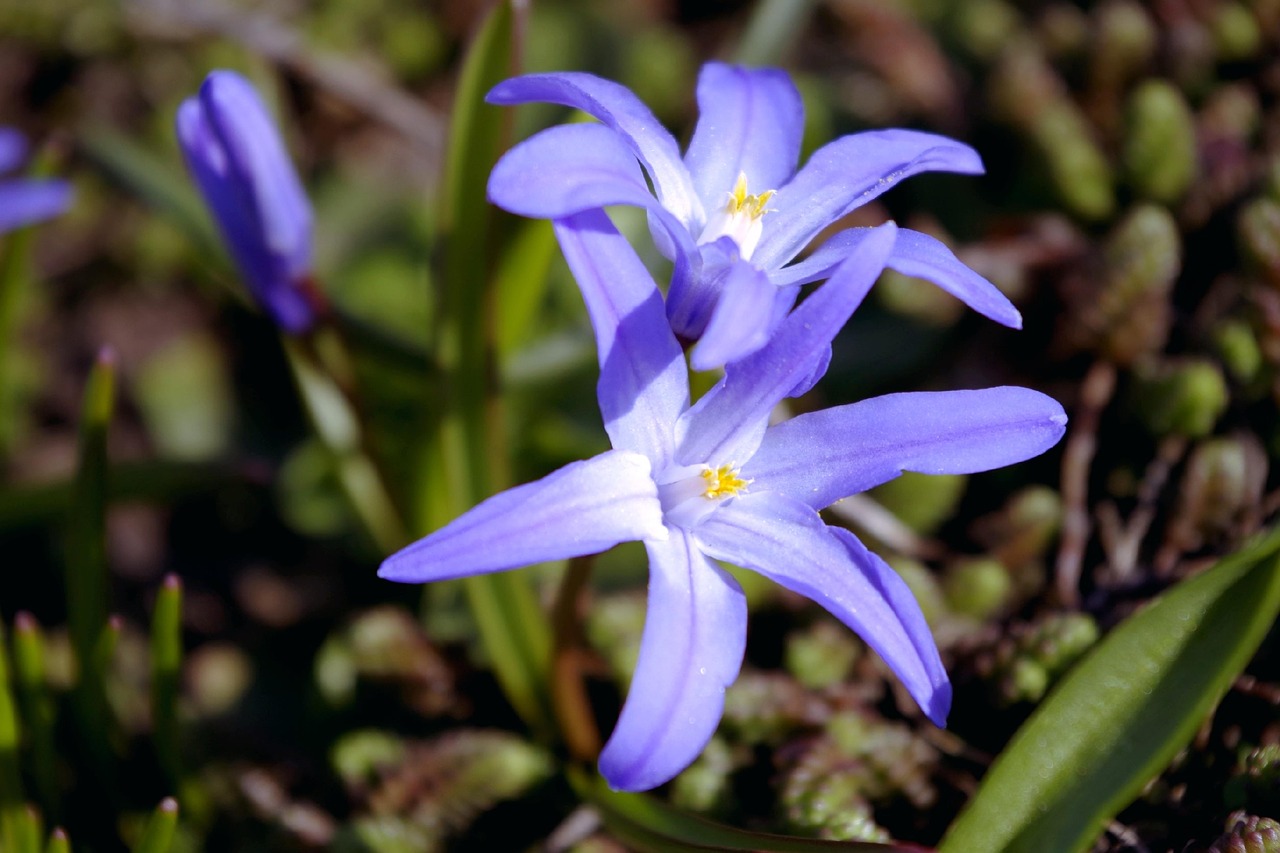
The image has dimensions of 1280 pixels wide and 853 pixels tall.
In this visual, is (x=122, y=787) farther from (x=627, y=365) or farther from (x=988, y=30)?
(x=988, y=30)

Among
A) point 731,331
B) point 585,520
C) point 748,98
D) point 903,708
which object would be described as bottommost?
point 903,708

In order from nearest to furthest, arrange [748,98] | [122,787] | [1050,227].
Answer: [748,98] < [122,787] < [1050,227]

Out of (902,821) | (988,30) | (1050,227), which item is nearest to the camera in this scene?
(902,821)

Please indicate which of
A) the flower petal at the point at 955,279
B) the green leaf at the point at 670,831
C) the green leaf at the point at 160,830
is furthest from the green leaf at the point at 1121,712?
the green leaf at the point at 160,830

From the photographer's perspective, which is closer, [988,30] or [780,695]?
[780,695]

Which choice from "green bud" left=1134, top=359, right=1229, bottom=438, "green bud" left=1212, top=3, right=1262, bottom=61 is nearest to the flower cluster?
"green bud" left=1134, top=359, right=1229, bottom=438

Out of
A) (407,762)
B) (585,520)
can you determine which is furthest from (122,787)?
(585,520)
